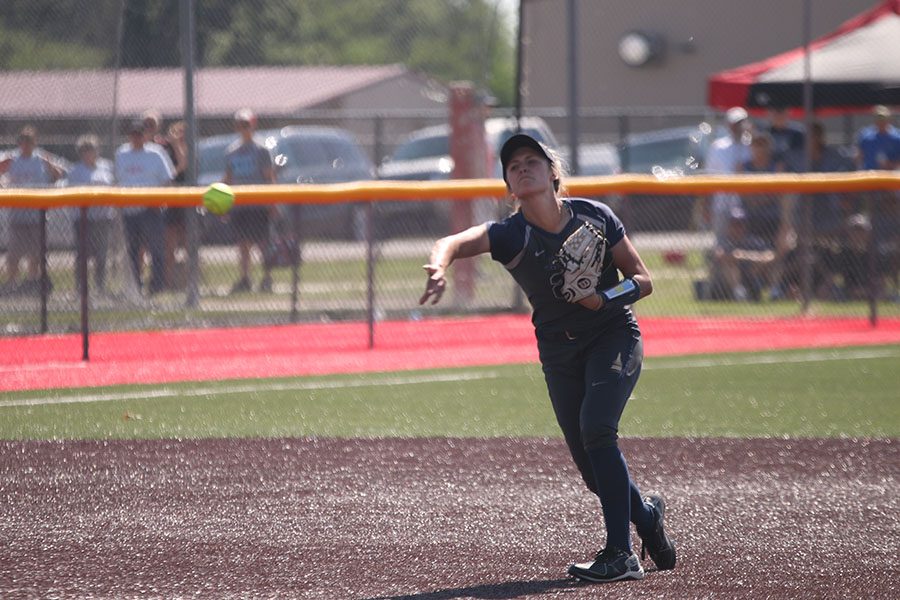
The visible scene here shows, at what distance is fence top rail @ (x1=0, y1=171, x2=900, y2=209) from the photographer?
37.8 feet

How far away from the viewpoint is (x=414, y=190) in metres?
12.7

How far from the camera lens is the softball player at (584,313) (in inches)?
205

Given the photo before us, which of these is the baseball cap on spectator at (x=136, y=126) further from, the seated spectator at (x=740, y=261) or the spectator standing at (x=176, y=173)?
the seated spectator at (x=740, y=261)

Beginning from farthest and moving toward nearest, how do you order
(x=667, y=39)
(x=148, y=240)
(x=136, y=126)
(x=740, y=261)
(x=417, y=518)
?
1. (x=667, y=39)
2. (x=740, y=261)
3. (x=136, y=126)
4. (x=148, y=240)
5. (x=417, y=518)

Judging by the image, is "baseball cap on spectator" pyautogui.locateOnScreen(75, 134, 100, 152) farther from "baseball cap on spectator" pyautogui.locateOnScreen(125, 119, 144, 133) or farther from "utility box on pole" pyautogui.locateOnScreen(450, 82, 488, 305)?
"utility box on pole" pyautogui.locateOnScreen(450, 82, 488, 305)

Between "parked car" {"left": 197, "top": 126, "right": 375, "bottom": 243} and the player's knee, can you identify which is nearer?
the player's knee

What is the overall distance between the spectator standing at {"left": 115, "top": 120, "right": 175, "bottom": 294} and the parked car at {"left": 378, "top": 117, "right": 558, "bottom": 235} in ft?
7.63

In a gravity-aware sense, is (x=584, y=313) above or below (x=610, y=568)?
above

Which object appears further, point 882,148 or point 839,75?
point 839,75

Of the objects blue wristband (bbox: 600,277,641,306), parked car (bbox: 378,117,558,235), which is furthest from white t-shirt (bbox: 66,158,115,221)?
blue wristband (bbox: 600,277,641,306)

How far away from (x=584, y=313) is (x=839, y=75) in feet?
40.6

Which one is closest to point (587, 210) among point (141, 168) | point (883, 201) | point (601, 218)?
point (601, 218)

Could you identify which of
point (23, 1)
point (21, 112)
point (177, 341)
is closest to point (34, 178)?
point (21, 112)

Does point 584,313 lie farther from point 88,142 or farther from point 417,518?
point 88,142
